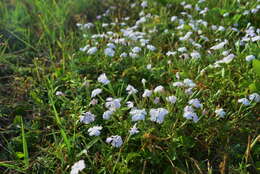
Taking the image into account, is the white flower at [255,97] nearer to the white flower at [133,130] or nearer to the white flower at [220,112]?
the white flower at [220,112]

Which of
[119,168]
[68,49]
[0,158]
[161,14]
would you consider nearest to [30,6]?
[68,49]

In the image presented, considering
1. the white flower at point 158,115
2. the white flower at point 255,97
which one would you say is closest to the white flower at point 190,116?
the white flower at point 158,115

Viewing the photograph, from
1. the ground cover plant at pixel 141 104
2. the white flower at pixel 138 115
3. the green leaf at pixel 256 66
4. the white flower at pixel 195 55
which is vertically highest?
the green leaf at pixel 256 66

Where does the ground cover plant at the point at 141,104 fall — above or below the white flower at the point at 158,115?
below

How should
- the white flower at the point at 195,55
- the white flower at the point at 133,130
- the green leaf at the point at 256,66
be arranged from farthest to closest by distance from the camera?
the white flower at the point at 195,55, the green leaf at the point at 256,66, the white flower at the point at 133,130

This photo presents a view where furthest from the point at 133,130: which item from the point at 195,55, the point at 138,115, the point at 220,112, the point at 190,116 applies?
the point at 195,55

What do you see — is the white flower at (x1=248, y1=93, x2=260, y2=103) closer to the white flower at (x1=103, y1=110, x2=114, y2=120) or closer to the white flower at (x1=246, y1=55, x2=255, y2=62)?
the white flower at (x1=246, y1=55, x2=255, y2=62)

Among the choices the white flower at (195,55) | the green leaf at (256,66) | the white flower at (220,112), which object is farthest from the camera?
the white flower at (195,55)

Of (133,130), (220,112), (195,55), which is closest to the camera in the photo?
(133,130)

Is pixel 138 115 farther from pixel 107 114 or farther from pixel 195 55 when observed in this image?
pixel 195 55
